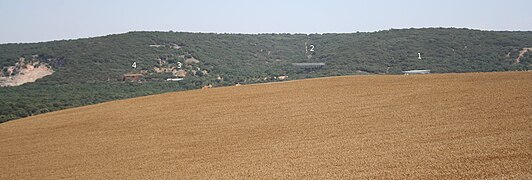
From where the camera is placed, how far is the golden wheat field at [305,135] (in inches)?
625

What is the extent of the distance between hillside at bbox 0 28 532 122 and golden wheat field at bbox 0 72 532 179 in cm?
3138

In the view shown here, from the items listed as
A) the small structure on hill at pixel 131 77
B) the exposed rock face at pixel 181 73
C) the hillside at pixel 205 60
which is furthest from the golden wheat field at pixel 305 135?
the exposed rock face at pixel 181 73

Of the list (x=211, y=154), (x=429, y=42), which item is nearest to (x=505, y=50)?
(x=429, y=42)

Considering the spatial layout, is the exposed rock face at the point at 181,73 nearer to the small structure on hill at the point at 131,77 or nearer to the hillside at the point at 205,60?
the hillside at the point at 205,60

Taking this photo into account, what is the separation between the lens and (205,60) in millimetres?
109875

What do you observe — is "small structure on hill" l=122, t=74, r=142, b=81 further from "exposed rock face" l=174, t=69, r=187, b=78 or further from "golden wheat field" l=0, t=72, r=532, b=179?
"golden wheat field" l=0, t=72, r=532, b=179

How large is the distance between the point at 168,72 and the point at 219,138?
7584 centimetres

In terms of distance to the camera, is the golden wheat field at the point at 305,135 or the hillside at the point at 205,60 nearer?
the golden wheat field at the point at 305,135

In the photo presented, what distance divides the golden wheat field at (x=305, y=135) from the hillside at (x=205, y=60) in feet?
103

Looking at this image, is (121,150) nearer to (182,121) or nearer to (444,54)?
(182,121)

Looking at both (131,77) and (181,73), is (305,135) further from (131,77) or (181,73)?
(181,73)

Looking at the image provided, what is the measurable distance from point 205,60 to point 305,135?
89721 millimetres

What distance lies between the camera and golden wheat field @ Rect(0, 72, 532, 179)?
15.9 meters

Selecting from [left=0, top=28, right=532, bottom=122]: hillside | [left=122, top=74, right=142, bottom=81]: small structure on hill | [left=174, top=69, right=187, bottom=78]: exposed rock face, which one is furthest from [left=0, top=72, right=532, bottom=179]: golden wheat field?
[left=174, top=69, right=187, bottom=78]: exposed rock face
